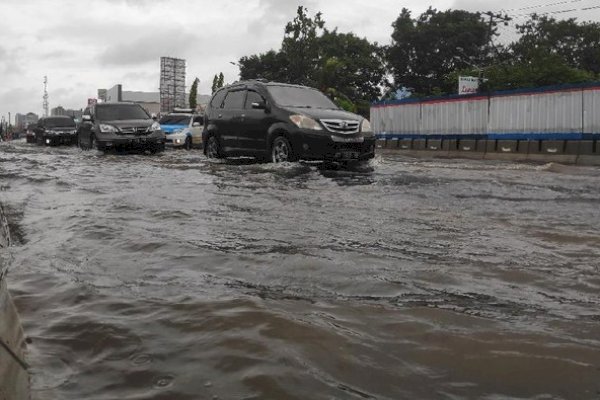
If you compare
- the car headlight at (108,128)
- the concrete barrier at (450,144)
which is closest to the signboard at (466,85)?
the concrete barrier at (450,144)

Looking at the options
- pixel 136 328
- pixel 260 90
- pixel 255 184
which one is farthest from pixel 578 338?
pixel 260 90

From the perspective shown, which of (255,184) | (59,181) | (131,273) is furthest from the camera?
(59,181)

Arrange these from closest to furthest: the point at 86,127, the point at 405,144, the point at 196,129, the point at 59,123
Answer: the point at 86,127 < the point at 196,129 < the point at 405,144 < the point at 59,123

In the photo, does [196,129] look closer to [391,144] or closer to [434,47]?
[391,144]

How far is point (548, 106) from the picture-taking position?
1625 centimetres

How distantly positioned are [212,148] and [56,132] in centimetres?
1602

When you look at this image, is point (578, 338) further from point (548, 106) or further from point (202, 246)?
point (548, 106)

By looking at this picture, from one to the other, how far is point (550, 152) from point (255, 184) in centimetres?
1062

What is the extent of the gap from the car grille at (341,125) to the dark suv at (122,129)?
7.29 metres

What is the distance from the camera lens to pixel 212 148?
39.1 ft

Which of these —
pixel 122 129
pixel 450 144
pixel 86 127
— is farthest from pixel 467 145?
A: pixel 86 127

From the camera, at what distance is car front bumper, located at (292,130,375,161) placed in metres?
9.12

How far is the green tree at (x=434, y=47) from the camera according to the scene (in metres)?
48.9

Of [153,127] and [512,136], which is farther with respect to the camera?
[512,136]
